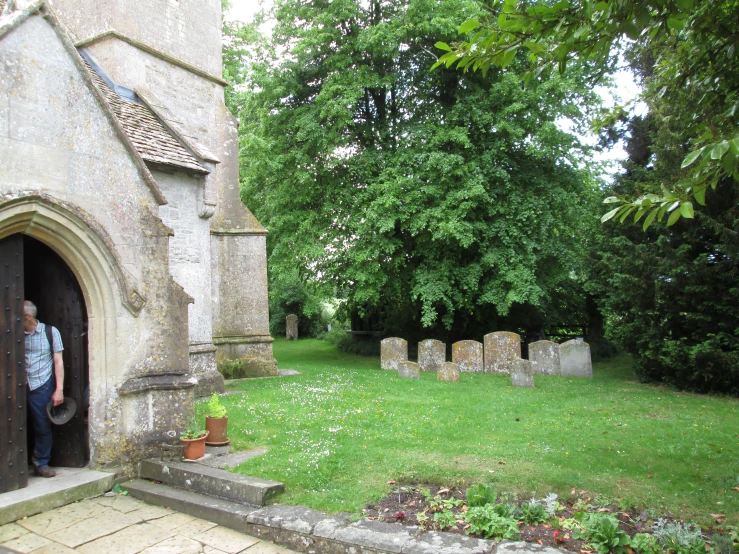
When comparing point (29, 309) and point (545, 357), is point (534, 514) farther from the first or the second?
point (545, 357)

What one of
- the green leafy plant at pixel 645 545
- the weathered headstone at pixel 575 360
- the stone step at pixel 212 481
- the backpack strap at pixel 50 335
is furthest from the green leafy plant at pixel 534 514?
the weathered headstone at pixel 575 360

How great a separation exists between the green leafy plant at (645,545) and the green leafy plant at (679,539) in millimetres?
74

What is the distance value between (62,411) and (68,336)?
811 mm

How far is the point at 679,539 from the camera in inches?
140

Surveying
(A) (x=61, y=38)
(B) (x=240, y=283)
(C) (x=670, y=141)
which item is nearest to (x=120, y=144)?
(A) (x=61, y=38)

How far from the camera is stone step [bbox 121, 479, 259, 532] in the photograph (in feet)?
14.8

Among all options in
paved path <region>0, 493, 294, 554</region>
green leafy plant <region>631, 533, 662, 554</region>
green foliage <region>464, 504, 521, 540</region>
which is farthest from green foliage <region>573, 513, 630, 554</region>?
paved path <region>0, 493, 294, 554</region>

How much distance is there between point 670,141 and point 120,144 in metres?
10.4

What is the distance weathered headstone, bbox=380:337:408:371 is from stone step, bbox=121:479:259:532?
1004 cm

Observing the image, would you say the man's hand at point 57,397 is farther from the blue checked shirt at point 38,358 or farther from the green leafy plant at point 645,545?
the green leafy plant at point 645,545

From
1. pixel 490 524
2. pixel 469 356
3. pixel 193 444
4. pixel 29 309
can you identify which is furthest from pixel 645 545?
pixel 469 356

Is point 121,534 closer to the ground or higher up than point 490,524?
closer to the ground

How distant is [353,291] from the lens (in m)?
16.0

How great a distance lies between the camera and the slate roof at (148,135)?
8.69 metres
